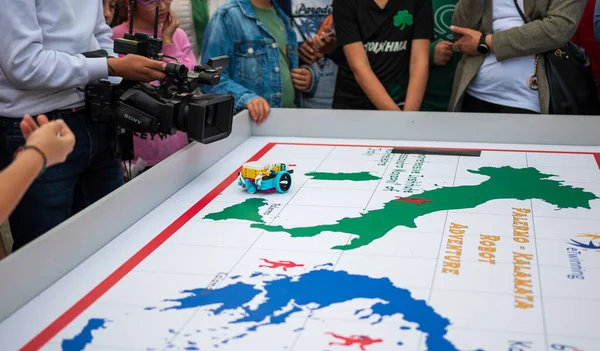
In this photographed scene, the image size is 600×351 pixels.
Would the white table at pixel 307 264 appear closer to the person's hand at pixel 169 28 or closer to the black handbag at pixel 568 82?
the black handbag at pixel 568 82

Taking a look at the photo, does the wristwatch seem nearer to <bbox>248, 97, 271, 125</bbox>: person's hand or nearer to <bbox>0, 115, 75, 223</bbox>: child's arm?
<bbox>248, 97, 271, 125</bbox>: person's hand

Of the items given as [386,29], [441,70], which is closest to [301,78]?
[386,29]

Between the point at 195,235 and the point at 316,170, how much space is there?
0.64m

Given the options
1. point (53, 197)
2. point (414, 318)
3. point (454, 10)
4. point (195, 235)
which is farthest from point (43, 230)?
point (454, 10)

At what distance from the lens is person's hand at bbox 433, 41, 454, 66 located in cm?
302

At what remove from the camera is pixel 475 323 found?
1.28m

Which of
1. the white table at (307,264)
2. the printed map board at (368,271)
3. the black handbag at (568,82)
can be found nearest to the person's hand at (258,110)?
the white table at (307,264)

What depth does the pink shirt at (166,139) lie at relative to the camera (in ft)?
9.64

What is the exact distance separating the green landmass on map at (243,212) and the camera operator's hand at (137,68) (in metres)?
0.46

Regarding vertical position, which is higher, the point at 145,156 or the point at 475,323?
the point at 475,323

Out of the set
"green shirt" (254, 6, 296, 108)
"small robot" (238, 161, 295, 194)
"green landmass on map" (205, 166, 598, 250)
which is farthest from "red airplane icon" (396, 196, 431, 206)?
"green shirt" (254, 6, 296, 108)

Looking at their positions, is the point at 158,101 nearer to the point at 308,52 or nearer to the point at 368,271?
the point at 368,271

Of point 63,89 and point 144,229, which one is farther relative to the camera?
point 63,89

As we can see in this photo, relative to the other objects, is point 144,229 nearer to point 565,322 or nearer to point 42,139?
point 42,139
